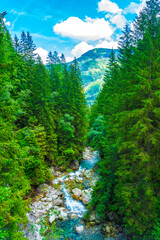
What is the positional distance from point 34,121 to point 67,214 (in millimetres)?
11391

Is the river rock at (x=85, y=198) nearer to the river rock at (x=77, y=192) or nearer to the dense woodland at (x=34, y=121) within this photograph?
the river rock at (x=77, y=192)

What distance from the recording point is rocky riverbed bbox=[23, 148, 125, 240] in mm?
10668

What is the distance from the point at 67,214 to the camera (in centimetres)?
1327

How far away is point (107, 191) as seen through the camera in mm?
10898

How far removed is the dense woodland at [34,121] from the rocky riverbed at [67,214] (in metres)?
1.54

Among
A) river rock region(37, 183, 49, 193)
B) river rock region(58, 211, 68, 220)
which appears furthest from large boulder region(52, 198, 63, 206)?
river rock region(37, 183, 49, 193)

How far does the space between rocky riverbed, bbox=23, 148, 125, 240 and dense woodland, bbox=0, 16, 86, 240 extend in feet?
5.07

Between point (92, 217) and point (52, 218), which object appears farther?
point (52, 218)

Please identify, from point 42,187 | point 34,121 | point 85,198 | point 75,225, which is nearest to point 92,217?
point 75,225

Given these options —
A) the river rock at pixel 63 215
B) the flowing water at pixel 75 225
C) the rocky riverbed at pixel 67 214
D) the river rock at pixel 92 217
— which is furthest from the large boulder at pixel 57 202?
the river rock at pixel 92 217

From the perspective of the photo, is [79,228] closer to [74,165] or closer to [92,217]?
[92,217]

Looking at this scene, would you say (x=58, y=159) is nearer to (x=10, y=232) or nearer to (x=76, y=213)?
(x=76, y=213)

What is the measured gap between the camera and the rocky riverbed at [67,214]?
10668 mm

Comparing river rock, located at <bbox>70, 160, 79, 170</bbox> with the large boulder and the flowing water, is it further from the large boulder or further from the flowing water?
the large boulder
